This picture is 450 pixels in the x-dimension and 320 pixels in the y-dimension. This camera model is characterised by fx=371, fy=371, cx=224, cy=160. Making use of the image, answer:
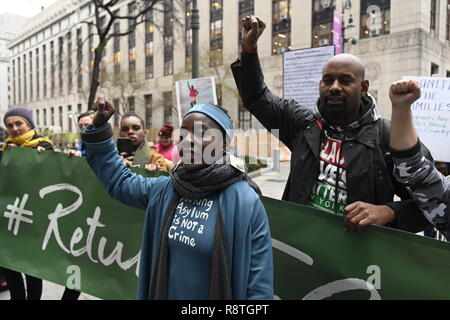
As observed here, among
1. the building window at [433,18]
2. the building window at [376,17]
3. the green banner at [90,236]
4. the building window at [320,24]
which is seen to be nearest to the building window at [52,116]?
A: the building window at [320,24]

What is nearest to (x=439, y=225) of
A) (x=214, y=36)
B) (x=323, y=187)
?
(x=323, y=187)

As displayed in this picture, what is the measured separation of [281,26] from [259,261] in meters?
30.8

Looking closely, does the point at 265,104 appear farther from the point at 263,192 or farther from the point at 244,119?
the point at 244,119

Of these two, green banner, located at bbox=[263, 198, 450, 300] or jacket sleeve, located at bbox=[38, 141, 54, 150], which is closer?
green banner, located at bbox=[263, 198, 450, 300]

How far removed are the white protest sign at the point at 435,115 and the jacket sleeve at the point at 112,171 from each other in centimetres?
→ 250

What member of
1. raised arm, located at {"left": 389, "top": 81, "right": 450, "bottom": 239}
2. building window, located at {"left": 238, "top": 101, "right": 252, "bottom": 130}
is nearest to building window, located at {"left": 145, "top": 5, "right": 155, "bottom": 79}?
building window, located at {"left": 238, "top": 101, "right": 252, "bottom": 130}

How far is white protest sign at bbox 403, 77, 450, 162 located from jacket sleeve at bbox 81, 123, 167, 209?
8.19ft

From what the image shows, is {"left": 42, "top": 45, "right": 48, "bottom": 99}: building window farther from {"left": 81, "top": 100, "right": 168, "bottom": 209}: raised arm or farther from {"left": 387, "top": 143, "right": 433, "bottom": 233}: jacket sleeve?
{"left": 387, "top": 143, "right": 433, "bottom": 233}: jacket sleeve

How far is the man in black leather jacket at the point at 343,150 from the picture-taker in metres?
1.81

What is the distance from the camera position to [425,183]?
1.61 metres

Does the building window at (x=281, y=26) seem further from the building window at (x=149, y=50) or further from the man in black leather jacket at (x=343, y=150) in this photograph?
the man in black leather jacket at (x=343, y=150)

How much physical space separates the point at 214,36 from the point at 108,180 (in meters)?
35.0

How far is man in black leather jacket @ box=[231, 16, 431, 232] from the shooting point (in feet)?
5.93

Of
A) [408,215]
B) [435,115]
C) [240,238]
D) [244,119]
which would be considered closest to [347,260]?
[408,215]
